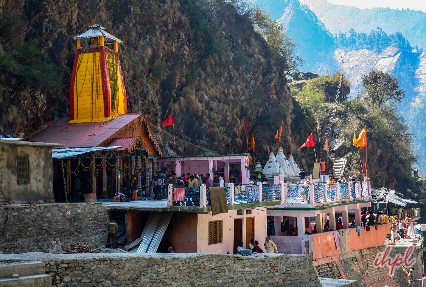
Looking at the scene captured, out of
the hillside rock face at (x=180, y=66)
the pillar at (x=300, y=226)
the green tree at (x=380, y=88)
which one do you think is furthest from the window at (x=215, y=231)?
the green tree at (x=380, y=88)

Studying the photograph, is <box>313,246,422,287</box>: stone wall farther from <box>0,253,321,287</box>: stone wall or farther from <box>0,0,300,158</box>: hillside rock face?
<box>0,0,300,158</box>: hillside rock face

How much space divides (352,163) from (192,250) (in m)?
41.2

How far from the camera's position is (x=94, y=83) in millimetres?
32719

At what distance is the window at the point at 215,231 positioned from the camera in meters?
24.7

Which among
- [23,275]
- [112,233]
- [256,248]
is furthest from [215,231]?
[23,275]

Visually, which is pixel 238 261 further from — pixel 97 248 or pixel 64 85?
pixel 64 85

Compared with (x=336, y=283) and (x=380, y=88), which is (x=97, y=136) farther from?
(x=380, y=88)

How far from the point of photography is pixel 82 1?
1569 inches

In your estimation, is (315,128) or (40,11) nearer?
(40,11)

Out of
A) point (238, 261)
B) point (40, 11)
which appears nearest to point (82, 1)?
point (40, 11)

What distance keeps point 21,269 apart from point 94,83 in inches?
769

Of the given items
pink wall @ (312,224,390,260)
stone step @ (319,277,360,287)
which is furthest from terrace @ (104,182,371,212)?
stone step @ (319,277,360,287)

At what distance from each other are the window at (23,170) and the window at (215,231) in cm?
689

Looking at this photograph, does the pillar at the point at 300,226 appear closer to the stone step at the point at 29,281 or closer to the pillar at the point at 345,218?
the pillar at the point at 345,218
